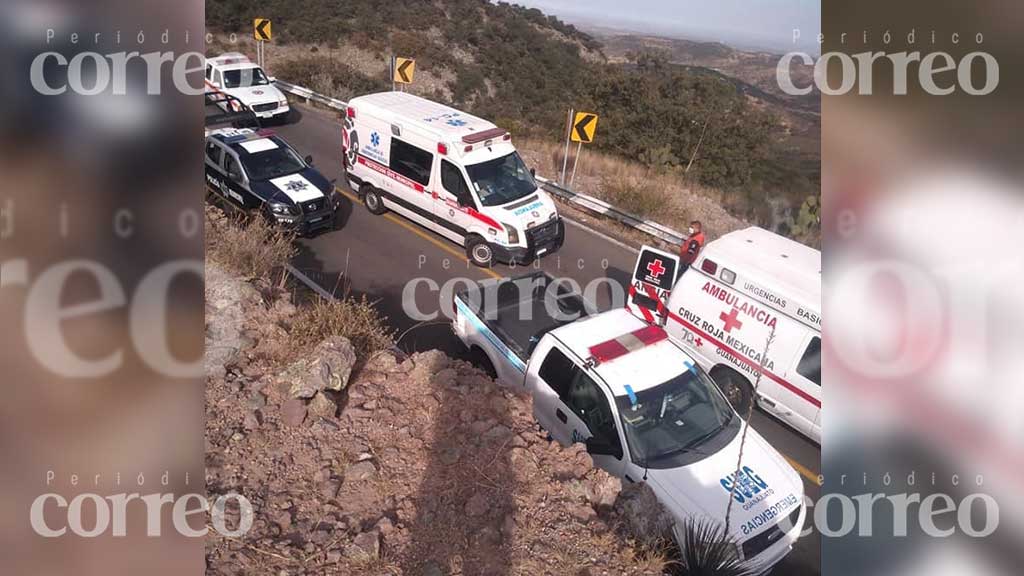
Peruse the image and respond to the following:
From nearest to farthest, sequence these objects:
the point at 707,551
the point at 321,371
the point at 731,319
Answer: the point at 707,551
the point at 321,371
the point at 731,319

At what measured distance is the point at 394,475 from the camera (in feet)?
18.1

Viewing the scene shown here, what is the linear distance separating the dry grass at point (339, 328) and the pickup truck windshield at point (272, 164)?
607 centimetres

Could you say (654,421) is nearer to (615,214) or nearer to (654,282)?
(654,282)

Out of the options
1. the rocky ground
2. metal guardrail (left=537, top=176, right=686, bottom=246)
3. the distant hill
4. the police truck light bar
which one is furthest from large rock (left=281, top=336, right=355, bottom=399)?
the distant hill

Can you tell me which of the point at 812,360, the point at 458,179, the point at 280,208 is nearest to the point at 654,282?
the point at 812,360

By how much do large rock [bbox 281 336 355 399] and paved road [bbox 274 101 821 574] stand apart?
2.92m

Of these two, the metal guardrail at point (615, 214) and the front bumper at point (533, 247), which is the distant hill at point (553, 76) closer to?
the metal guardrail at point (615, 214)

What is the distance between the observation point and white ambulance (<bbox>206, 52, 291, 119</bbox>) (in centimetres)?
1891

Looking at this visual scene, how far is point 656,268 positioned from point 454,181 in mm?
4255

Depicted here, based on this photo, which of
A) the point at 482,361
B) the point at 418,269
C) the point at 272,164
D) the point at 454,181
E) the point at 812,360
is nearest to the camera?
the point at 812,360

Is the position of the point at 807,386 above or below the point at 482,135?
below

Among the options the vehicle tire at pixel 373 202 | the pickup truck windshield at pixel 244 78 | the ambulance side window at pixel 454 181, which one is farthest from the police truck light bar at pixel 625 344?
the pickup truck windshield at pixel 244 78

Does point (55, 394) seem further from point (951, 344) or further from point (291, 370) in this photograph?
point (291, 370)

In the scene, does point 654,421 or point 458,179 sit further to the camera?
point 458,179
